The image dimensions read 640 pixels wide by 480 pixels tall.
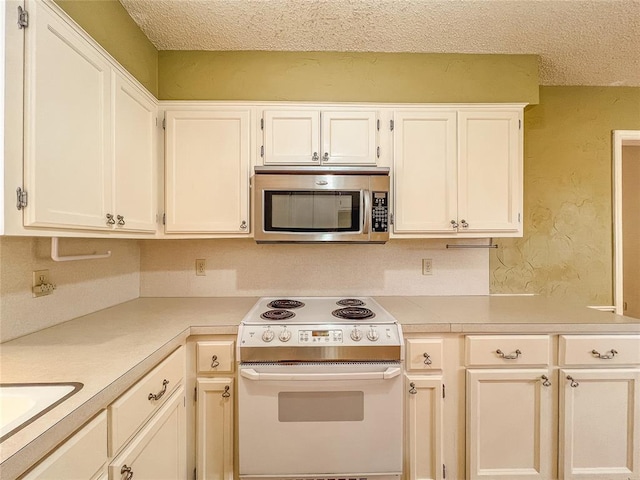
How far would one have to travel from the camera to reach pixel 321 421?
1.42 meters

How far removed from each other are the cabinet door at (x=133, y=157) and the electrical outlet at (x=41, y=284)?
Answer: 0.36m

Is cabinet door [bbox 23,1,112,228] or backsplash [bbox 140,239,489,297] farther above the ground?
cabinet door [bbox 23,1,112,228]

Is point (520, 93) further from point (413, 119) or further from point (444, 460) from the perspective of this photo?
point (444, 460)

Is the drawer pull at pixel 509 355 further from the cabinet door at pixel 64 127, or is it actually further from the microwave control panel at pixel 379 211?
the cabinet door at pixel 64 127

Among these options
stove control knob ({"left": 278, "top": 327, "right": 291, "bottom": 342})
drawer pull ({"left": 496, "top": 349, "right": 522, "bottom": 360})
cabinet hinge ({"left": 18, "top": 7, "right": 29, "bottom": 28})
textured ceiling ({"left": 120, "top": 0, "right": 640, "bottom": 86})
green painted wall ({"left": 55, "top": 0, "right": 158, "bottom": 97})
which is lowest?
drawer pull ({"left": 496, "top": 349, "right": 522, "bottom": 360})

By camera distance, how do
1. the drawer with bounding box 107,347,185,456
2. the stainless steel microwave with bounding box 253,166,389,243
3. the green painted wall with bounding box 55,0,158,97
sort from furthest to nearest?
the stainless steel microwave with bounding box 253,166,389,243
the green painted wall with bounding box 55,0,158,97
the drawer with bounding box 107,347,185,456

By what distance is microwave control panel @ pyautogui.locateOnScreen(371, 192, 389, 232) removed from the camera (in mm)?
1736

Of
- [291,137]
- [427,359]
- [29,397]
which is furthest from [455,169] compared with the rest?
[29,397]

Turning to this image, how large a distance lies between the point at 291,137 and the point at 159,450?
165 cm

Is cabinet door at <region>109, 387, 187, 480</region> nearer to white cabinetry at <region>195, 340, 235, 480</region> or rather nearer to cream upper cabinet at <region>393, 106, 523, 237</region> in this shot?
white cabinetry at <region>195, 340, 235, 480</region>

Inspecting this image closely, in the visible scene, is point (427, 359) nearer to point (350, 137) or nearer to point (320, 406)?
point (320, 406)

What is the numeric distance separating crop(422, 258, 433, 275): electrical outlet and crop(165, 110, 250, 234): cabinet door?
127 centimetres

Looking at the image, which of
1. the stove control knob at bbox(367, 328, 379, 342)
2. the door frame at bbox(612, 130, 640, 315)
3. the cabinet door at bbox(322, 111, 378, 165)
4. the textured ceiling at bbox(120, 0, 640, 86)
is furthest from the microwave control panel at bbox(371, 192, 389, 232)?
the door frame at bbox(612, 130, 640, 315)

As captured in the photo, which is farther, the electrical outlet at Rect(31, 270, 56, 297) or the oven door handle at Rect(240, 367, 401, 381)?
the oven door handle at Rect(240, 367, 401, 381)
